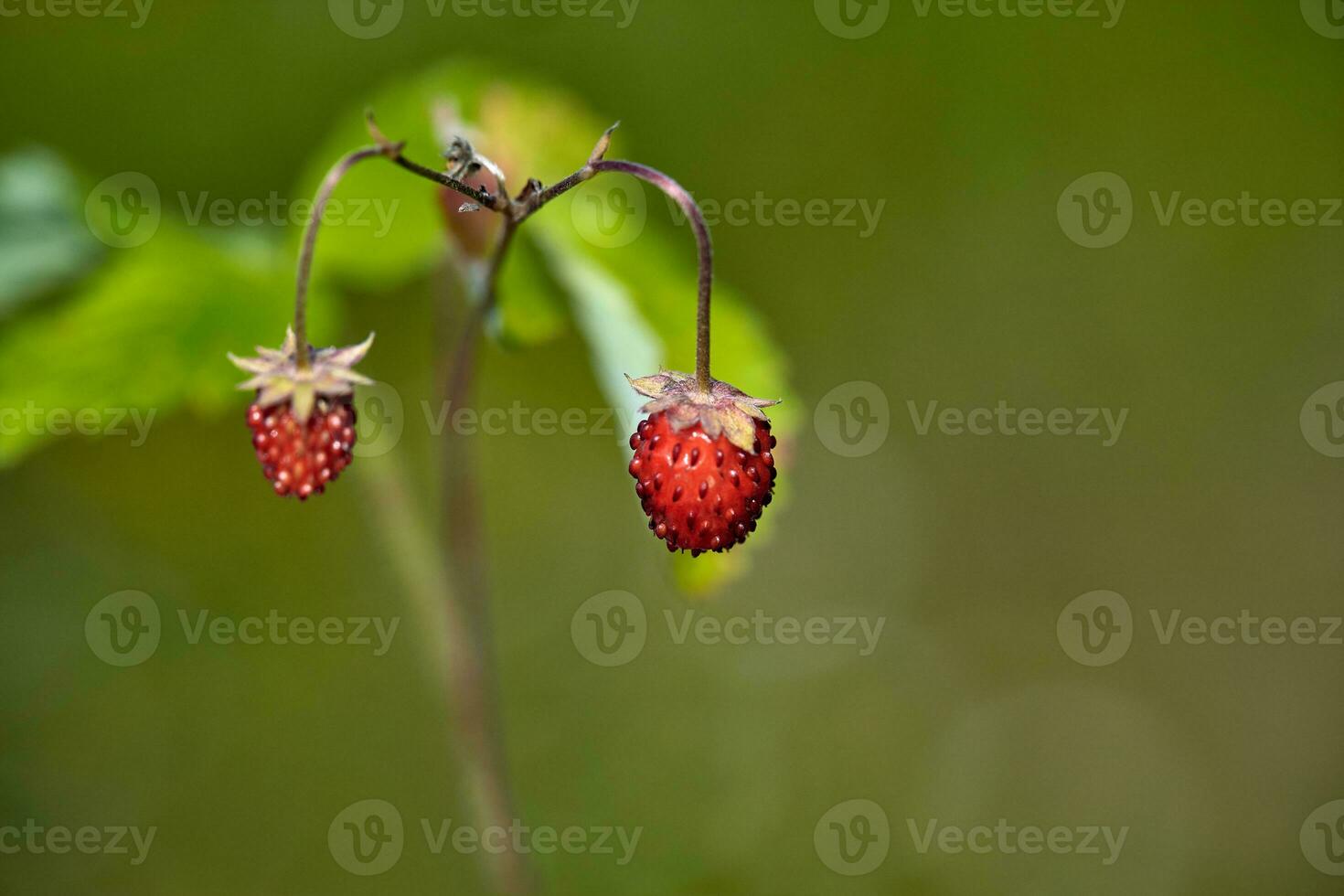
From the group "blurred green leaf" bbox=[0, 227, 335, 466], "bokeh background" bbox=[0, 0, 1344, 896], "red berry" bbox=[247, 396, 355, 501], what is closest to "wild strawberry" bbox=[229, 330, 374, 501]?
"red berry" bbox=[247, 396, 355, 501]

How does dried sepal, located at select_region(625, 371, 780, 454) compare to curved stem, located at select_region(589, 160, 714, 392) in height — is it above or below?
below

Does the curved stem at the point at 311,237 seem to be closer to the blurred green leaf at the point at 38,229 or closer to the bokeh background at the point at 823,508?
the blurred green leaf at the point at 38,229

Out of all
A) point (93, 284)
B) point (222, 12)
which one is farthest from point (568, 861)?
point (222, 12)

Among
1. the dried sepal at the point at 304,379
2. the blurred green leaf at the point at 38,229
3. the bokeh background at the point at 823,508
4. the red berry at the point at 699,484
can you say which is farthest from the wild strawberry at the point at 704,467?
the bokeh background at the point at 823,508

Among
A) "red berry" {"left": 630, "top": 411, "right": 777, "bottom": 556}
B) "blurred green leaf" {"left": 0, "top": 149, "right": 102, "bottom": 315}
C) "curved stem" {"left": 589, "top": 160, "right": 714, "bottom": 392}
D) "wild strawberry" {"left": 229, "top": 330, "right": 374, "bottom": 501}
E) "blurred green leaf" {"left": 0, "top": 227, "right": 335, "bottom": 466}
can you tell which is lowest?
"red berry" {"left": 630, "top": 411, "right": 777, "bottom": 556}

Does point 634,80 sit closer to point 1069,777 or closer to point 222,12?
point 222,12

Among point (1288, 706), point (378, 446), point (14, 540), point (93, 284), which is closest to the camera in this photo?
point (93, 284)

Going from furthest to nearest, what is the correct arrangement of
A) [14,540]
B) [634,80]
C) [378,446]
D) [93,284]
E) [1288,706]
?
[1288,706]
[634,80]
[14,540]
[378,446]
[93,284]

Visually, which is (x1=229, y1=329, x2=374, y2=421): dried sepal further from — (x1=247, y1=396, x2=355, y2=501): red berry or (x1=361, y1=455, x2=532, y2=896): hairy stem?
(x1=361, y1=455, x2=532, y2=896): hairy stem
